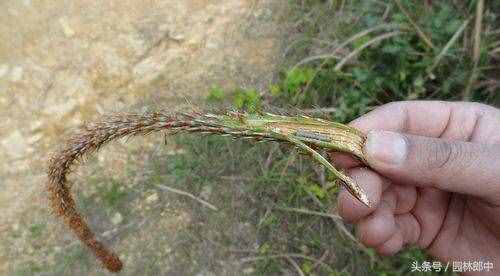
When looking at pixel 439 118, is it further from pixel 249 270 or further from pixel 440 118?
pixel 249 270

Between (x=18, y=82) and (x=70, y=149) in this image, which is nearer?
(x=70, y=149)

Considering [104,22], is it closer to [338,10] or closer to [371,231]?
[338,10]

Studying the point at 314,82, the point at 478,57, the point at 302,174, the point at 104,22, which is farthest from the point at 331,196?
the point at 104,22

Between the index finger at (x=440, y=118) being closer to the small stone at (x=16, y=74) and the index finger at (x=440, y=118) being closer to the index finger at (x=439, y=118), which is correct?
the index finger at (x=439, y=118)

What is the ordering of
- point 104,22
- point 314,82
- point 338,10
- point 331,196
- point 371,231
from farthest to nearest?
point 104,22 → point 338,10 → point 314,82 → point 331,196 → point 371,231

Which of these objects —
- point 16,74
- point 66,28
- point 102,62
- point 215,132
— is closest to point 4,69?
point 16,74

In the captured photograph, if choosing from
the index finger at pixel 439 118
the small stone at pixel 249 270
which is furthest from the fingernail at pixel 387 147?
the small stone at pixel 249 270

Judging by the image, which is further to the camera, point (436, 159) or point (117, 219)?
point (117, 219)
